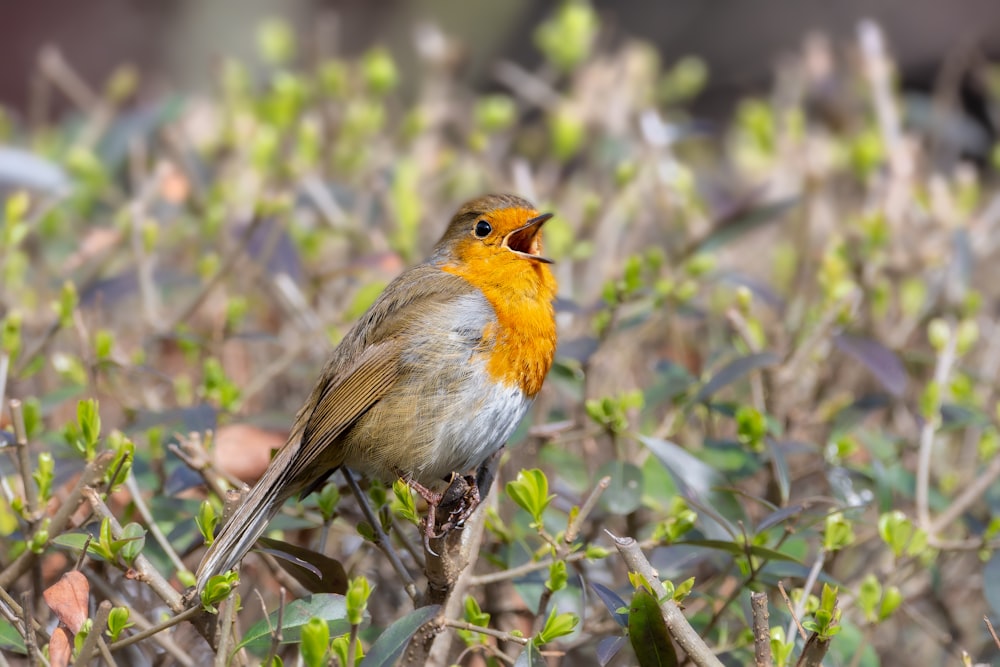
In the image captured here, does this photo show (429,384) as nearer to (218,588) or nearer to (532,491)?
(532,491)

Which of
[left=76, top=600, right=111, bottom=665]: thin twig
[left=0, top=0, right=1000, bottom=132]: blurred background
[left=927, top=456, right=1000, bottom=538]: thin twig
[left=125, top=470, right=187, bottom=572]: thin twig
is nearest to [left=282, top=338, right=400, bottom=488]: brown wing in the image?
[left=125, top=470, right=187, bottom=572]: thin twig

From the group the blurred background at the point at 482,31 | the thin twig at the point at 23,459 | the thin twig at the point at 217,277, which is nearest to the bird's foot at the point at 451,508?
the thin twig at the point at 23,459

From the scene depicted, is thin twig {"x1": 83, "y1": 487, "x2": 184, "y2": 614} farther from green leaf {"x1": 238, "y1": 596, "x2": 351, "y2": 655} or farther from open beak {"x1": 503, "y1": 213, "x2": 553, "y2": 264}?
open beak {"x1": 503, "y1": 213, "x2": 553, "y2": 264}

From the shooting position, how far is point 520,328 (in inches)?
96.8

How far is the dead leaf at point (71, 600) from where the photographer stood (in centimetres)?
178

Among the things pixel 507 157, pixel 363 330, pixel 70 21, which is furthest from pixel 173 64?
pixel 363 330

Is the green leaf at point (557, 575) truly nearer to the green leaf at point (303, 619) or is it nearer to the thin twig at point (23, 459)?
the green leaf at point (303, 619)

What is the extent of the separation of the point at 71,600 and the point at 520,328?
106 centimetres

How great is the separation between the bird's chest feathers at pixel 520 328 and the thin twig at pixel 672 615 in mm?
648

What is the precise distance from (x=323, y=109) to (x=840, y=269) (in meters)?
1.87

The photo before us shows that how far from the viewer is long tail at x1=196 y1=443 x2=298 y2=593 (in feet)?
6.33

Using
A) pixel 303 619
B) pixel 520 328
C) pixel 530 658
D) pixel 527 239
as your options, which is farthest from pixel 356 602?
pixel 527 239

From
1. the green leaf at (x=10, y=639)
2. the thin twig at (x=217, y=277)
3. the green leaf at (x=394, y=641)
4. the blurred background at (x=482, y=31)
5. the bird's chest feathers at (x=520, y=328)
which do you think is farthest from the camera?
the blurred background at (x=482, y=31)

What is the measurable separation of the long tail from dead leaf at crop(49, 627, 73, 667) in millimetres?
210
